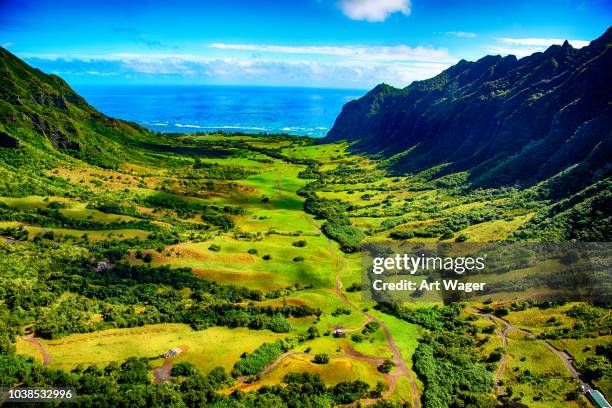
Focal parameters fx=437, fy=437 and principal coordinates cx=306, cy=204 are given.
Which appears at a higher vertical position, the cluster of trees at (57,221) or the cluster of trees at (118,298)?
the cluster of trees at (57,221)

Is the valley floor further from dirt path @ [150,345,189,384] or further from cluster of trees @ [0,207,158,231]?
cluster of trees @ [0,207,158,231]

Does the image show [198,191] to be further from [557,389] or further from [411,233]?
[557,389]

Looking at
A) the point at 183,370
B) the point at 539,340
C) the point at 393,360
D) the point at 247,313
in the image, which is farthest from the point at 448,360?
the point at 183,370

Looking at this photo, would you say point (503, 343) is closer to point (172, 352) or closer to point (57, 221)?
point (172, 352)

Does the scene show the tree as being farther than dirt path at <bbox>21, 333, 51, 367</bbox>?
Yes

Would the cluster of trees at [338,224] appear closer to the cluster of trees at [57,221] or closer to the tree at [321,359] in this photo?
the cluster of trees at [57,221]

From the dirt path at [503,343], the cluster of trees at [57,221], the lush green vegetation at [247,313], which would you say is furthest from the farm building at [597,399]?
the cluster of trees at [57,221]

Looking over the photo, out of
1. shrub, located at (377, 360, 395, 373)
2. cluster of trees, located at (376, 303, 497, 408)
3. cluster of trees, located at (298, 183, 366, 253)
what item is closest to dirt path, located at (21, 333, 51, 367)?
shrub, located at (377, 360, 395, 373)
